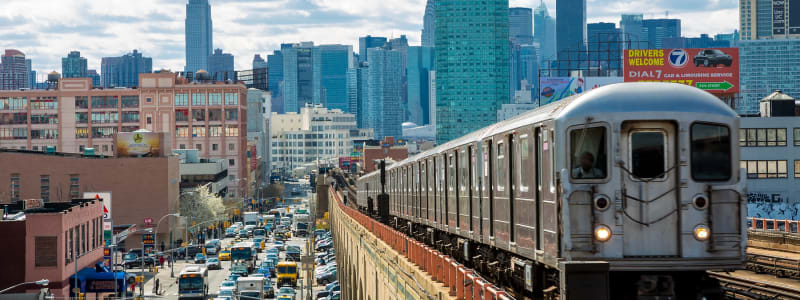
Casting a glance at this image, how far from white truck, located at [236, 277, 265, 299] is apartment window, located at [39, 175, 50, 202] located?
145 feet

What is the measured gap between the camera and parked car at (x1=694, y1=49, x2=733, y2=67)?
84.1m

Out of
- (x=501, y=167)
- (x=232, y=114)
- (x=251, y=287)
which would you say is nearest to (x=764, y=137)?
(x=251, y=287)

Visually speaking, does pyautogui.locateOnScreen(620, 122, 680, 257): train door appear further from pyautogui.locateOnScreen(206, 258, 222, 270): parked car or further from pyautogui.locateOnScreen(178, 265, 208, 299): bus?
pyautogui.locateOnScreen(206, 258, 222, 270): parked car

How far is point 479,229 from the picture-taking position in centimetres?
2111

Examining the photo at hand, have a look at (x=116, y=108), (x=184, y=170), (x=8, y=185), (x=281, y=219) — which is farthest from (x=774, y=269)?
(x=116, y=108)

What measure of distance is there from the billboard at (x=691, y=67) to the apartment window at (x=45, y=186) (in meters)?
53.3

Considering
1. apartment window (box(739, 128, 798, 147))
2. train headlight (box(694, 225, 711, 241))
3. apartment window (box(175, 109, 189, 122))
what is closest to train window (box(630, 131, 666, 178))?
train headlight (box(694, 225, 711, 241))

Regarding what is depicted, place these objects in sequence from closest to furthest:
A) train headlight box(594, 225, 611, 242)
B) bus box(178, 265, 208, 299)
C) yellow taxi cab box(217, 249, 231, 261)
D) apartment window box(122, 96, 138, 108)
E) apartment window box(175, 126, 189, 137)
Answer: train headlight box(594, 225, 611, 242) < bus box(178, 265, 208, 299) < yellow taxi cab box(217, 249, 231, 261) < apartment window box(175, 126, 189, 137) < apartment window box(122, 96, 138, 108)

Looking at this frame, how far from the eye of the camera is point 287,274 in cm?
7062

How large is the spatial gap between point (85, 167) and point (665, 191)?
9140 cm

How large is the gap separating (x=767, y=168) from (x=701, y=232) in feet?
192

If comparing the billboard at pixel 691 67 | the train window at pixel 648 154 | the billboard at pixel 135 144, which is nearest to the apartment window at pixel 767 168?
the billboard at pixel 691 67

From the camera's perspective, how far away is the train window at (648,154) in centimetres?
1357

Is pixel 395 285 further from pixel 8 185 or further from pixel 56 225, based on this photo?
pixel 8 185
